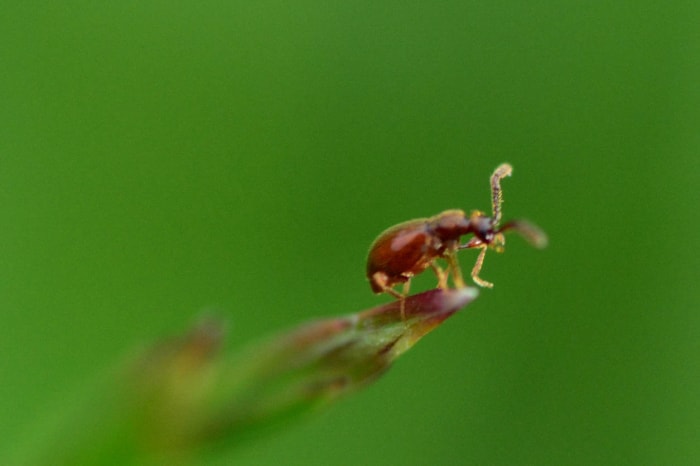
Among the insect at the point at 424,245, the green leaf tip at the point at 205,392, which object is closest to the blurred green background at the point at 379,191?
the insect at the point at 424,245

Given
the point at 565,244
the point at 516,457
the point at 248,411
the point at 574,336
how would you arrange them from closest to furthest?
1. the point at 248,411
2. the point at 516,457
3. the point at 574,336
4. the point at 565,244

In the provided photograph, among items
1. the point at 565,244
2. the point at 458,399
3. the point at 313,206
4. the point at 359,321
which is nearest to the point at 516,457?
the point at 458,399

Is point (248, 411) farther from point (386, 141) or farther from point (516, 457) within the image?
point (386, 141)

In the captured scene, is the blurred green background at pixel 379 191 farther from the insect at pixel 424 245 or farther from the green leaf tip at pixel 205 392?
the green leaf tip at pixel 205 392

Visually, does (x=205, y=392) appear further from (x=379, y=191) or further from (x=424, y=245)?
(x=379, y=191)

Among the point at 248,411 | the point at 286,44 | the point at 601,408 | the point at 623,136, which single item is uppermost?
the point at 286,44

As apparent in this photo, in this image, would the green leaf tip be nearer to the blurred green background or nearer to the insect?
the insect

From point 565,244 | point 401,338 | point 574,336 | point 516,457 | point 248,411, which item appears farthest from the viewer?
point 565,244

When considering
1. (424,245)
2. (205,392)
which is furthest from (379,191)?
(205,392)
